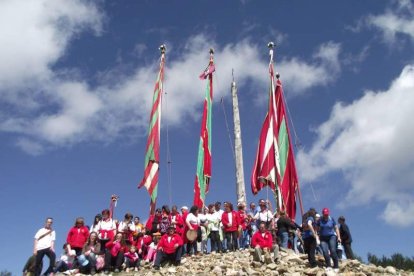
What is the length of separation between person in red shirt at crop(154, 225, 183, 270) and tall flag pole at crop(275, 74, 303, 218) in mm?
4895

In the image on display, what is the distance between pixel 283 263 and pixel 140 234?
5135mm

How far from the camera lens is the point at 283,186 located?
1923 cm

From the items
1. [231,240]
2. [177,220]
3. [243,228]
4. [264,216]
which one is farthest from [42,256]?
[264,216]

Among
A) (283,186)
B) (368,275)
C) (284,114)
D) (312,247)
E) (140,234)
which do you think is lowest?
(368,275)

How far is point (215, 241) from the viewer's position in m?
17.1

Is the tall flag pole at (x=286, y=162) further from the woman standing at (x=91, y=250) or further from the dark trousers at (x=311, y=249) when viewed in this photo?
the woman standing at (x=91, y=250)

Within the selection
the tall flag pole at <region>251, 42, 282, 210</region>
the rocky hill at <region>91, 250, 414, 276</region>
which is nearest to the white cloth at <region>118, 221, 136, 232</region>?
the rocky hill at <region>91, 250, 414, 276</region>

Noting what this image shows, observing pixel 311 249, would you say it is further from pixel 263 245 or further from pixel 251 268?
pixel 251 268

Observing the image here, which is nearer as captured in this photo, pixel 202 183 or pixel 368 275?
pixel 368 275

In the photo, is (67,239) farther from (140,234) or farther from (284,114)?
(284,114)

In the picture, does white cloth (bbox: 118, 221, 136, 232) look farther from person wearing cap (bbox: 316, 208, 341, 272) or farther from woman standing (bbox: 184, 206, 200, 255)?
person wearing cap (bbox: 316, 208, 341, 272)

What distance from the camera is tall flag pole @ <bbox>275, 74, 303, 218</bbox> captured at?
62.4 feet

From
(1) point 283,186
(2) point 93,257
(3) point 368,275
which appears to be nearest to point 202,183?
(1) point 283,186

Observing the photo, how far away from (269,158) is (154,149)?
4.86 m
